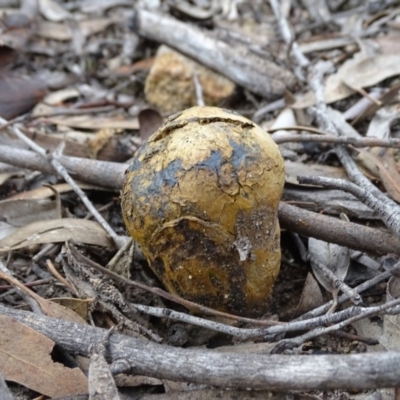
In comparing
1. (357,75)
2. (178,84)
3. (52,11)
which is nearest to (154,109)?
(178,84)

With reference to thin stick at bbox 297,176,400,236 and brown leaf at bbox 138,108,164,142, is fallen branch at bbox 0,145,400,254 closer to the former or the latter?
thin stick at bbox 297,176,400,236

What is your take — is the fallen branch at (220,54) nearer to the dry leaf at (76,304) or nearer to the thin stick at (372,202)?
the thin stick at (372,202)

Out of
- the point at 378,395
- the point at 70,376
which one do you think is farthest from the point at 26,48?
the point at 378,395

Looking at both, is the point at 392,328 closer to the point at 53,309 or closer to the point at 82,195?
the point at 53,309

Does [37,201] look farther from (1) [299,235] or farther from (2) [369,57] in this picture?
(2) [369,57]

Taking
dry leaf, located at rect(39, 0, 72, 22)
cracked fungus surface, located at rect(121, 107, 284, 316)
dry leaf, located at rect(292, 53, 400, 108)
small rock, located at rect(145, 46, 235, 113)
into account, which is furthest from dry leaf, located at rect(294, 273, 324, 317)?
dry leaf, located at rect(39, 0, 72, 22)

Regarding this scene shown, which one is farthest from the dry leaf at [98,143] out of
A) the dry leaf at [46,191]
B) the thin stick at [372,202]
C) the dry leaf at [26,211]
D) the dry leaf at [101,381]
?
the dry leaf at [101,381]
